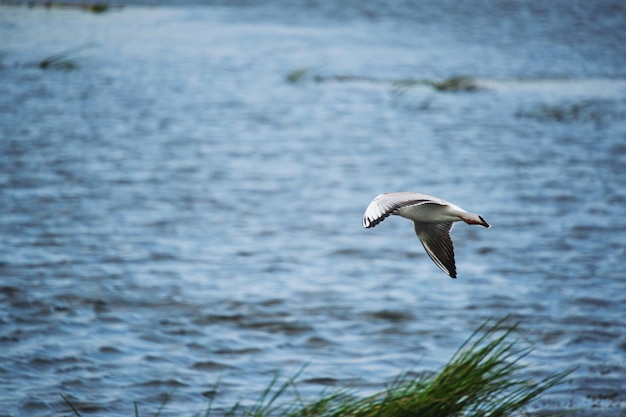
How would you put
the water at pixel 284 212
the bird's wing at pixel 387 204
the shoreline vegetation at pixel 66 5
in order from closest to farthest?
the bird's wing at pixel 387 204
the water at pixel 284 212
the shoreline vegetation at pixel 66 5

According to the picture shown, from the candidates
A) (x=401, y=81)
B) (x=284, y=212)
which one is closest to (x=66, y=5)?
(x=401, y=81)

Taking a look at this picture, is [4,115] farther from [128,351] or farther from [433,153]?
[128,351]

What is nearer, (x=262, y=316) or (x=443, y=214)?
(x=443, y=214)

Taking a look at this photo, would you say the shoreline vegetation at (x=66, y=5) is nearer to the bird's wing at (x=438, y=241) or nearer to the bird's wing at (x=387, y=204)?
the bird's wing at (x=438, y=241)

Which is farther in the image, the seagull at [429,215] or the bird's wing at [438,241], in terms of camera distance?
the bird's wing at [438,241]

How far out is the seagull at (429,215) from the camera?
10.3 ft

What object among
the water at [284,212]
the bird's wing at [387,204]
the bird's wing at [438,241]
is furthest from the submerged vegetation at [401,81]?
the bird's wing at [387,204]

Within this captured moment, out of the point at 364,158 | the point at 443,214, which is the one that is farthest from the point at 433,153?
the point at 443,214

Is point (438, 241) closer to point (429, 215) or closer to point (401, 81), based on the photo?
point (429, 215)

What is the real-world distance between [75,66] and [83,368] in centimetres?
1325

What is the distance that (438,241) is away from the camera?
3.86 meters

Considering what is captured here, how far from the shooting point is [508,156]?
14.1 m

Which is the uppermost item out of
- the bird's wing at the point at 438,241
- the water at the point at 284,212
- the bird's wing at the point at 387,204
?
the bird's wing at the point at 387,204

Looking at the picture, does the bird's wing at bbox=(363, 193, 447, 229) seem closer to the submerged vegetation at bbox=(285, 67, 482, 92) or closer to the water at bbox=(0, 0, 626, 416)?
the water at bbox=(0, 0, 626, 416)
